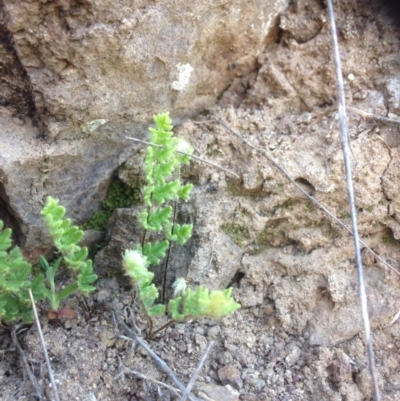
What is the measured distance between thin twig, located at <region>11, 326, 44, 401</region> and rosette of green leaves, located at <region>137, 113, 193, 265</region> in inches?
24.9

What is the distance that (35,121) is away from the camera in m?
2.27

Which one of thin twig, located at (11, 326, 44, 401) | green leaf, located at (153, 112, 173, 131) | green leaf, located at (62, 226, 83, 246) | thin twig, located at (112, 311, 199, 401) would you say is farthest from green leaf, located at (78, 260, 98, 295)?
green leaf, located at (153, 112, 173, 131)

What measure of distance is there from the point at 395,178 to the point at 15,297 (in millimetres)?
1709

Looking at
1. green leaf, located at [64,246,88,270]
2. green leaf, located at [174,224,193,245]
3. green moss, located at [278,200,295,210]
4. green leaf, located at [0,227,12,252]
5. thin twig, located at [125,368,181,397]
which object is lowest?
thin twig, located at [125,368,181,397]

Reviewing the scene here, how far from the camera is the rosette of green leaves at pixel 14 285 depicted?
201 centimetres

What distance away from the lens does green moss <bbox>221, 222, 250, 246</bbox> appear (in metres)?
2.43

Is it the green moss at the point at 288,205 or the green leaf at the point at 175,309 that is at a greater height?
the green moss at the point at 288,205

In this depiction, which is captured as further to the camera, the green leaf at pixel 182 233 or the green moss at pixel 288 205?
the green moss at pixel 288 205

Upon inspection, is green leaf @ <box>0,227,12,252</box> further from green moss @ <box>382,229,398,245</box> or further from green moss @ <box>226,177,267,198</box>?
green moss @ <box>382,229,398,245</box>

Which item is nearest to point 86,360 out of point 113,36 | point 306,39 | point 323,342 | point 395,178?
point 323,342

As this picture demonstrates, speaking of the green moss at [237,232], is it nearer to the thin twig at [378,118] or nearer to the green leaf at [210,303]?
the green leaf at [210,303]

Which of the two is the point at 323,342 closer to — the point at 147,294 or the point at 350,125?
the point at 147,294

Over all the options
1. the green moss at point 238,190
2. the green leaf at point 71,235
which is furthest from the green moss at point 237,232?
the green leaf at point 71,235

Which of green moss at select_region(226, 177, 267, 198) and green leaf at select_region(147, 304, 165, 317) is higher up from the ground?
green moss at select_region(226, 177, 267, 198)
